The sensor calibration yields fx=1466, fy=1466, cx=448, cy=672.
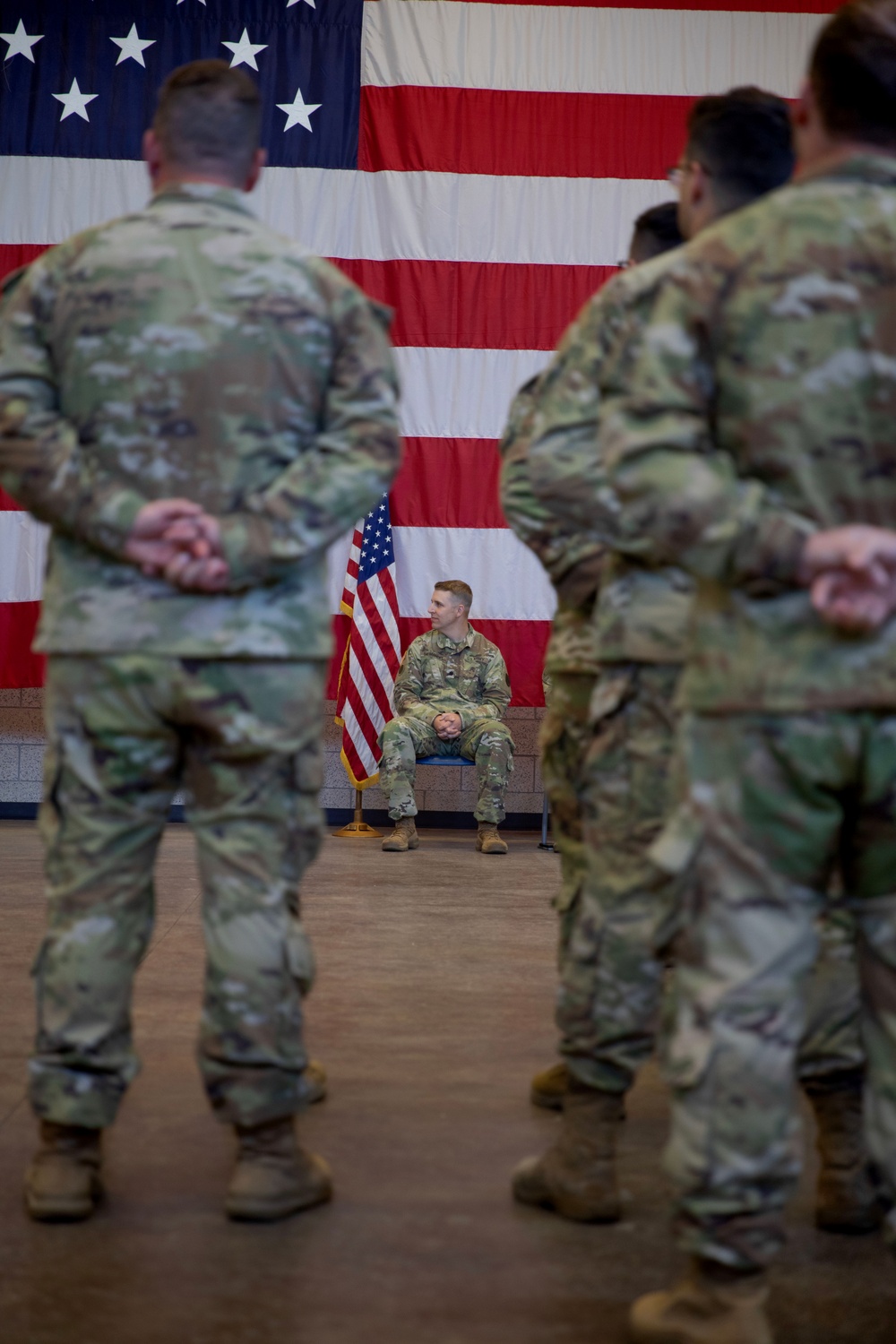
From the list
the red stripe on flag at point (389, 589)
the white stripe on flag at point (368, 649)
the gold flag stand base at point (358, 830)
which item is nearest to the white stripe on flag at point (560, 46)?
the red stripe on flag at point (389, 589)

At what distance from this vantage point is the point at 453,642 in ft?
22.2

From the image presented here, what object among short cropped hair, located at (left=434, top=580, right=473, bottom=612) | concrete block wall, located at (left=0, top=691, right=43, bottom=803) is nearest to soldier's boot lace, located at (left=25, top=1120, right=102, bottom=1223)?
short cropped hair, located at (left=434, top=580, right=473, bottom=612)

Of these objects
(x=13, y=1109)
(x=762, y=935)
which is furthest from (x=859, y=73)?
(x=13, y=1109)

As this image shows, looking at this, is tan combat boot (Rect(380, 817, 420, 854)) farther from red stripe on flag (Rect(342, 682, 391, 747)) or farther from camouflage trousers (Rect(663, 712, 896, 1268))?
camouflage trousers (Rect(663, 712, 896, 1268))

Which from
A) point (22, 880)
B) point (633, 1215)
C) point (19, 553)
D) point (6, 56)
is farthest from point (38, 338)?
point (6, 56)

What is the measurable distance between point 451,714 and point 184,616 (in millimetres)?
4804

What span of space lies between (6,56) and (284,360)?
19.4 ft

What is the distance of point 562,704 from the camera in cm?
234

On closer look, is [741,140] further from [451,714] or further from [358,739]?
[358,739]

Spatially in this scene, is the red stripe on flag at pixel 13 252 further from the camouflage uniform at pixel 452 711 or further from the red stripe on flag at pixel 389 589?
the camouflage uniform at pixel 452 711

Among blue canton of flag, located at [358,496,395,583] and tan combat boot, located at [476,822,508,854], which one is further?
blue canton of flag, located at [358,496,395,583]

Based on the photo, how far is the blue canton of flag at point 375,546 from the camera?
6805mm

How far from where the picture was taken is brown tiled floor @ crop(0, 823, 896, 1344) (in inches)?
64.7

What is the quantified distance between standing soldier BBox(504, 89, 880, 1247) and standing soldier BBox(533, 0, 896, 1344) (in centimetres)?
52
